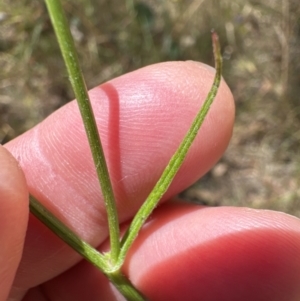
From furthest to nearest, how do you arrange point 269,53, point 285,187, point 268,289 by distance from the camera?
point 269,53, point 285,187, point 268,289

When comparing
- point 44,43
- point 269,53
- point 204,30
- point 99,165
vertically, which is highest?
point 99,165

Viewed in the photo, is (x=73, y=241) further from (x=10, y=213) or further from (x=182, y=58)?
(x=182, y=58)

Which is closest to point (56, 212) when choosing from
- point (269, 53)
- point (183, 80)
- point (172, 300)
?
point (172, 300)

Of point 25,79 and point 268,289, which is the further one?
point 25,79

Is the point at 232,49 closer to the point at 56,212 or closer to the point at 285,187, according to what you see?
the point at 285,187

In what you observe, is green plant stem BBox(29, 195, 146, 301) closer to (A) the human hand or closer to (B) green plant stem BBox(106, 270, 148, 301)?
(B) green plant stem BBox(106, 270, 148, 301)

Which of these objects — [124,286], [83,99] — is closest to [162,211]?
[124,286]

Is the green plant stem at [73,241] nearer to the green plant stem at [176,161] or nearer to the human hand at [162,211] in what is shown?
the green plant stem at [176,161]

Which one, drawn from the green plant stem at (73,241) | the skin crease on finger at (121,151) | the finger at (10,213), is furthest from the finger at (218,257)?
the finger at (10,213)

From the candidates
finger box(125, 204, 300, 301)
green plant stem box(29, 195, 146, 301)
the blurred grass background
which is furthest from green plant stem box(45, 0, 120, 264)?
the blurred grass background
